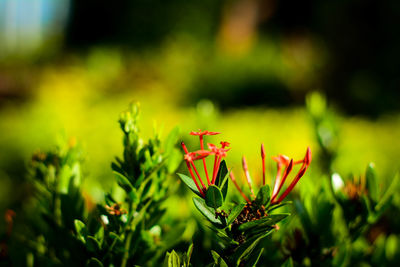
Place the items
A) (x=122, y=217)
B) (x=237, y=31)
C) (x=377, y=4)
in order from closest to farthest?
(x=122, y=217), (x=377, y=4), (x=237, y=31)

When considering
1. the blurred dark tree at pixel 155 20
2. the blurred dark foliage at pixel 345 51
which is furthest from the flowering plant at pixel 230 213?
the blurred dark tree at pixel 155 20

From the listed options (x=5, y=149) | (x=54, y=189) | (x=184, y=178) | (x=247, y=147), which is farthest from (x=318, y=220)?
(x=5, y=149)

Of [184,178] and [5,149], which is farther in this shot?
[5,149]

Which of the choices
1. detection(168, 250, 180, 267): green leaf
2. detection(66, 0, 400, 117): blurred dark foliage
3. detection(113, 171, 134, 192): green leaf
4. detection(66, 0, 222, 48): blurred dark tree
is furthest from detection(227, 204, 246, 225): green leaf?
detection(66, 0, 222, 48): blurred dark tree

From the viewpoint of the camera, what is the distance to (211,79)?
876 cm

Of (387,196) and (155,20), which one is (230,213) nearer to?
(387,196)

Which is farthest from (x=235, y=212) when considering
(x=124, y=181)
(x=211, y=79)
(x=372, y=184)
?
(x=211, y=79)

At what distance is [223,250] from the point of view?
73cm

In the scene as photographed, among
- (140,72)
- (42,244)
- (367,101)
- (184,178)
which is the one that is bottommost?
(367,101)

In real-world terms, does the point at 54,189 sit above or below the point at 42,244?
above

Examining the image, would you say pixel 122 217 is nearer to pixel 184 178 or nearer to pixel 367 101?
pixel 184 178

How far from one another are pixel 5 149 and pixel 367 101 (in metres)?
7.80

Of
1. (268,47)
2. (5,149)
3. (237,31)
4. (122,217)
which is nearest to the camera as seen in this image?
(122,217)

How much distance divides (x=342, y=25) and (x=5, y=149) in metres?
9.33
